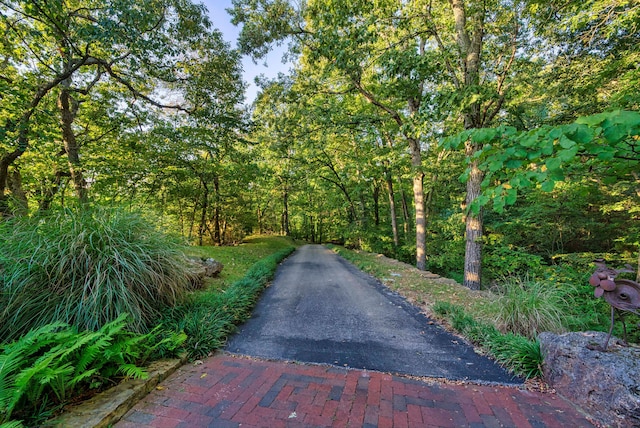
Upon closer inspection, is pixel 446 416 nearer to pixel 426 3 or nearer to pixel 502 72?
pixel 502 72

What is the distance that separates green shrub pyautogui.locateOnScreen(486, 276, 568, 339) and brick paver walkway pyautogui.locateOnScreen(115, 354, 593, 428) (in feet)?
3.13

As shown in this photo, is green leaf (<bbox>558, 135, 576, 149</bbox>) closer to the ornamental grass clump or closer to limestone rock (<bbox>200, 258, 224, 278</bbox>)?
the ornamental grass clump

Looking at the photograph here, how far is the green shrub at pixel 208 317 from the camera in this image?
265cm

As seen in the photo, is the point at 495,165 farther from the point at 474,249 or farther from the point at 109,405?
the point at 474,249

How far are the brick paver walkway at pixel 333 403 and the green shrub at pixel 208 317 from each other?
400 mm

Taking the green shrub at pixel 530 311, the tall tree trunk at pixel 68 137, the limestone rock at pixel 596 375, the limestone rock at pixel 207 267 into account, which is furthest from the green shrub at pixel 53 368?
the tall tree trunk at pixel 68 137

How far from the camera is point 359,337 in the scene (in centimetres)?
300

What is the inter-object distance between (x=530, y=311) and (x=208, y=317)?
387 centimetres

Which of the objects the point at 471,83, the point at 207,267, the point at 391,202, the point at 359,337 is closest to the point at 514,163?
the point at 359,337

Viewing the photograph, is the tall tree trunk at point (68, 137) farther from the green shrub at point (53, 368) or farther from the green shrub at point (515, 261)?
the green shrub at point (515, 261)

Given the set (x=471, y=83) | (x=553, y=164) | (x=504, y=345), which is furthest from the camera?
(x=471, y=83)

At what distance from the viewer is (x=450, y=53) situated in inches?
188

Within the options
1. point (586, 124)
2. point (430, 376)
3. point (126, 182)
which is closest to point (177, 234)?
point (430, 376)

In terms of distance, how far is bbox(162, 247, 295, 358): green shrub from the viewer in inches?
104
